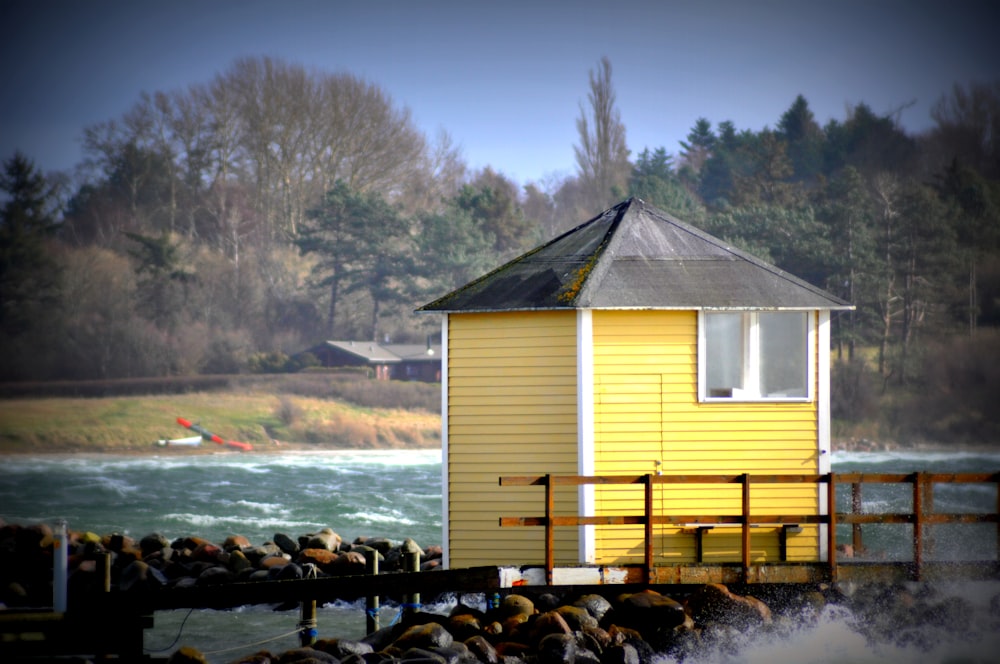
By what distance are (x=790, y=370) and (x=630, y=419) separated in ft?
7.65

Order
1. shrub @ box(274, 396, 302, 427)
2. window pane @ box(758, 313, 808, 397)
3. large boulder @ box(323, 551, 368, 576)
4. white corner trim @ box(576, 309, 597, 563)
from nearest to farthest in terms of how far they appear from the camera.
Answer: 1. white corner trim @ box(576, 309, 597, 563)
2. window pane @ box(758, 313, 808, 397)
3. large boulder @ box(323, 551, 368, 576)
4. shrub @ box(274, 396, 302, 427)

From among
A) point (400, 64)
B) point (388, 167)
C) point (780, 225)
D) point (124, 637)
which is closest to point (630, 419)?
point (124, 637)

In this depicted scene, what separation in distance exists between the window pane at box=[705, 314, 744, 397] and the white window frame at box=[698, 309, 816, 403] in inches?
4.1

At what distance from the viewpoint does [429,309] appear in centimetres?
1559

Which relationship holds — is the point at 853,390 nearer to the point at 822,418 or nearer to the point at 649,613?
the point at 822,418

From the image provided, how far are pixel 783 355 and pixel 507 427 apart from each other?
3897 millimetres

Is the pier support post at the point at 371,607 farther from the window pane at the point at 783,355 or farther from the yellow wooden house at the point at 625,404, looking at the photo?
the window pane at the point at 783,355

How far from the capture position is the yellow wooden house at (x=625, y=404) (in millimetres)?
14820

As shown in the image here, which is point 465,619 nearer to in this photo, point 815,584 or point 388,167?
point 815,584

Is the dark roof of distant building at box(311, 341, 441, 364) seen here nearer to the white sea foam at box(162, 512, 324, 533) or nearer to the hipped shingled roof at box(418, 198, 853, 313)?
the white sea foam at box(162, 512, 324, 533)

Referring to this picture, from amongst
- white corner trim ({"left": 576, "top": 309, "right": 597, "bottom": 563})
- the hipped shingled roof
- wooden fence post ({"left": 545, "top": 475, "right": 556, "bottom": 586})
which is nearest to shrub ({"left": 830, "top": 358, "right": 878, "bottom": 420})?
the hipped shingled roof

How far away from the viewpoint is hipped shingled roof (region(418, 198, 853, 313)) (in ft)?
49.0

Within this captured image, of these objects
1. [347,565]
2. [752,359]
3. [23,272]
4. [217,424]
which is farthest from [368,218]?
[752,359]

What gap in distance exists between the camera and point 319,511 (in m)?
43.2
